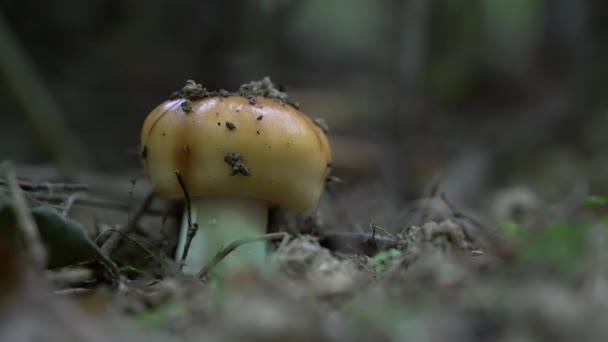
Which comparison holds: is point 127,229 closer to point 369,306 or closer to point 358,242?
point 358,242

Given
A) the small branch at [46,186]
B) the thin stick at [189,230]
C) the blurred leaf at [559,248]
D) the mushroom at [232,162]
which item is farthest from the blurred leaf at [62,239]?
the blurred leaf at [559,248]

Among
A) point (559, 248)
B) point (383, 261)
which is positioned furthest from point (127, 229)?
point (559, 248)

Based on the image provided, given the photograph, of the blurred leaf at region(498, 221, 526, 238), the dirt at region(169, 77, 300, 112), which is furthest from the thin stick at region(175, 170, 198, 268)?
the blurred leaf at region(498, 221, 526, 238)

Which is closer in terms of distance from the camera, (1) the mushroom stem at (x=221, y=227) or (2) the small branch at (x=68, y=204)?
(1) the mushroom stem at (x=221, y=227)

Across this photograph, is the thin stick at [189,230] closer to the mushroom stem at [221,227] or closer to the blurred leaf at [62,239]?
the mushroom stem at [221,227]

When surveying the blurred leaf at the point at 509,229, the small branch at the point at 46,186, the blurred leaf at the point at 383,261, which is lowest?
the blurred leaf at the point at 383,261

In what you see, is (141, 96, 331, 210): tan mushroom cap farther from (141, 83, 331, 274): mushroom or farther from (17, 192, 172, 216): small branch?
(17, 192, 172, 216): small branch
